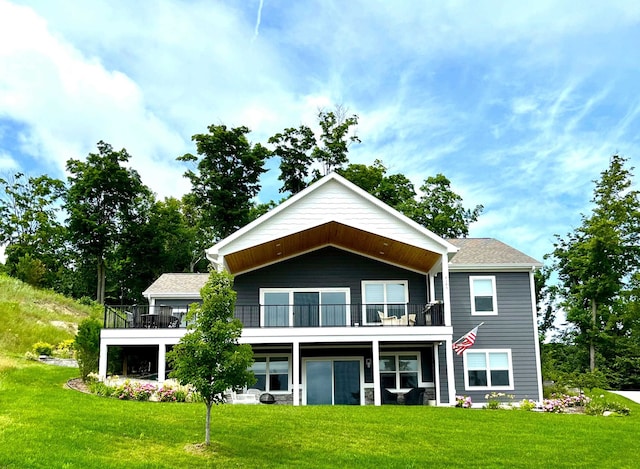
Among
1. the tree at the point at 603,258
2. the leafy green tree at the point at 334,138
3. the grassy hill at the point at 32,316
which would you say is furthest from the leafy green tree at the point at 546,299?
the grassy hill at the point at 32,316

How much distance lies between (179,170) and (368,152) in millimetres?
13568

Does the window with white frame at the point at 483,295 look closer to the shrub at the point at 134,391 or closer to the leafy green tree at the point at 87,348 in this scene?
the shrub at the point at 134,391

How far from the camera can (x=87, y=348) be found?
67.8 feet

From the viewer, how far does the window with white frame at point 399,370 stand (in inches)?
906

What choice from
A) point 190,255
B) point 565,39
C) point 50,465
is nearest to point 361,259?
point 565,39

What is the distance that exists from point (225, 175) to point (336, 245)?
23.1 metres

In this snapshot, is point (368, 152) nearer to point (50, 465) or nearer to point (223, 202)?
point (223, 202)

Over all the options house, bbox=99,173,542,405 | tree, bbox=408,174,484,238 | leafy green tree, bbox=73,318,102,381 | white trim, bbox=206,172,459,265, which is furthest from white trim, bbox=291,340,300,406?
Result: tree, bbox=408,174,484,238

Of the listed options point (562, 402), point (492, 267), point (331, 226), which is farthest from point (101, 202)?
point (562, 402)

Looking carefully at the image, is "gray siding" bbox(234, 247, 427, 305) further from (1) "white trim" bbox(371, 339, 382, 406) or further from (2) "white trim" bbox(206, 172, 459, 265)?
(1) "white trim" bbox(371, 339, 382, 406)

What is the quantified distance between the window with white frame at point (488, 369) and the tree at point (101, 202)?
30.9 m

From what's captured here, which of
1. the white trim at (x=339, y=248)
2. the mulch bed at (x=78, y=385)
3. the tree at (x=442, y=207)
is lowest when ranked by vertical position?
the mulch bed at (x=78, y=385)

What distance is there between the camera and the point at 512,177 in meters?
31.8

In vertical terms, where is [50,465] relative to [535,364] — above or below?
below
